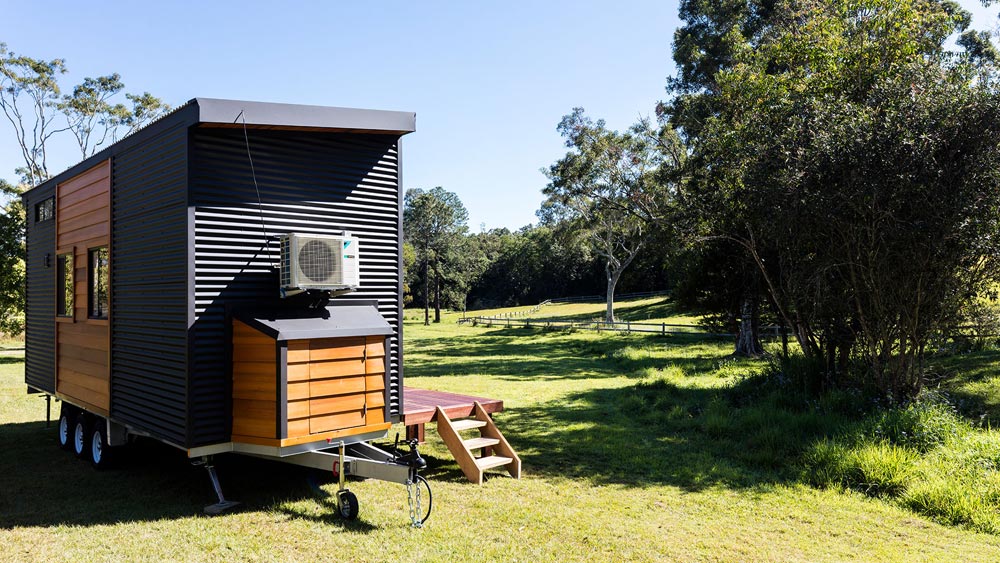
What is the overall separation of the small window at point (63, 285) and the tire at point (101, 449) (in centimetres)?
219

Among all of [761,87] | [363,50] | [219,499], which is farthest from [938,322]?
[363,50]

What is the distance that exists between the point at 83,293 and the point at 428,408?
A: 4979 mm

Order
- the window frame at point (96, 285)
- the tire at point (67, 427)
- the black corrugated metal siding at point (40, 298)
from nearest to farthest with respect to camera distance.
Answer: the window frame at point (96, 285) → the tire at point (67, 427) → the black corrugated metal siding at point (40, 298)

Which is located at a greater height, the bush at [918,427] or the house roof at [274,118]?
the house roof at [274,118]

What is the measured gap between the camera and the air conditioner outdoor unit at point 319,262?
20.8ft

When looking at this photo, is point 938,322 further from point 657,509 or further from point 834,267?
point 657,509

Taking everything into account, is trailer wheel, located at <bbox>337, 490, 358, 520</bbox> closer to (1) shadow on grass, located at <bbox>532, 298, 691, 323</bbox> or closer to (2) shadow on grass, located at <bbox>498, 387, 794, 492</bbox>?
(2) shadow on grass, located at <bbox>498, 387, 794, 492</bbox>

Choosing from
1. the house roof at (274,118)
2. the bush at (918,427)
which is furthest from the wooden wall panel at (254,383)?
the bush at (918,427)

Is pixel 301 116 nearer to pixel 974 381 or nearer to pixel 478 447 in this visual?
pixel 478 447

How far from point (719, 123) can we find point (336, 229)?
371 inches

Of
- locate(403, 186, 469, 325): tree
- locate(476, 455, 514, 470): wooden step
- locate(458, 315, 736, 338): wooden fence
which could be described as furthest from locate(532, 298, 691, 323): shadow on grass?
locate(476, 455, 514, 470): wooden step

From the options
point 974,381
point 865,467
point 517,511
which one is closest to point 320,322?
point 517,511

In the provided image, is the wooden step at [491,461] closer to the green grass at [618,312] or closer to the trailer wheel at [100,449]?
the trailer wheel at [100,449]

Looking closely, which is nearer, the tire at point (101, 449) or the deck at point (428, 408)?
the deck at point (428, 408)
